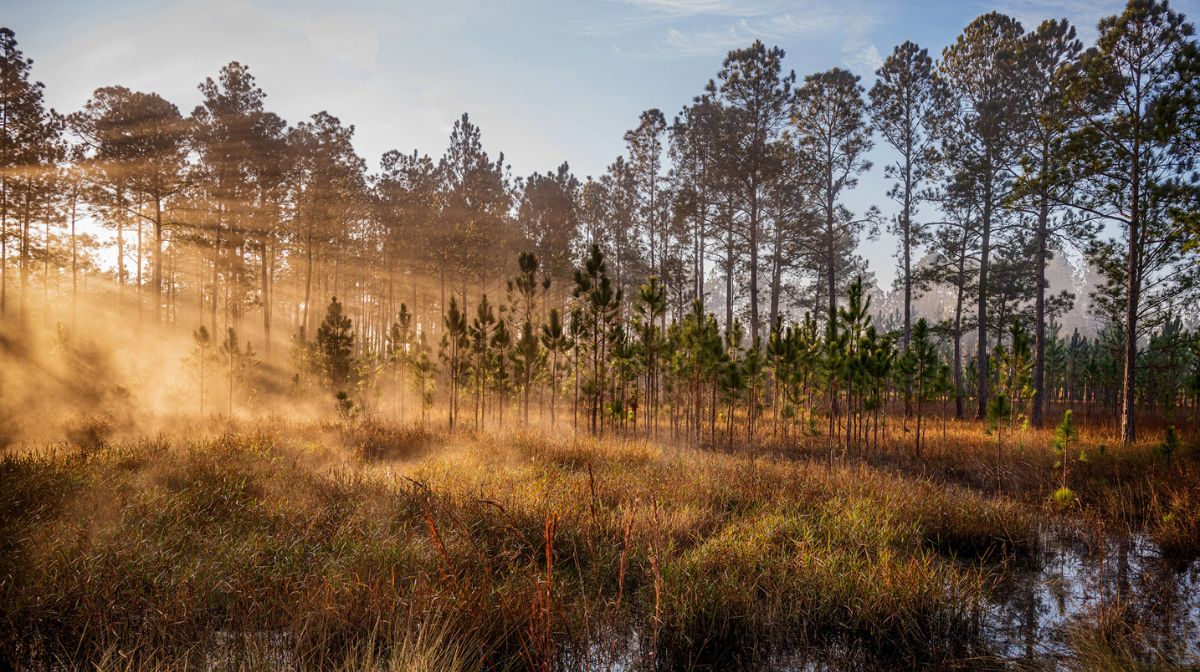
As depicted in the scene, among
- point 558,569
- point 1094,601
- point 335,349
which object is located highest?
point 335,349

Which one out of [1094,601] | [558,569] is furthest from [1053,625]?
[558,569]

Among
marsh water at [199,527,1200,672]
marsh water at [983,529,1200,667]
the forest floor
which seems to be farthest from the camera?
marsh water at [983,529,1200,667]

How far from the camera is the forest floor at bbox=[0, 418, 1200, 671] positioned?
140 inches

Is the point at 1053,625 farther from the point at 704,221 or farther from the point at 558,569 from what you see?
the point at 704,221

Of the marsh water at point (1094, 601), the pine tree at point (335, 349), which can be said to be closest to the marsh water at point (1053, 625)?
the marsh water at point (1094, 601)

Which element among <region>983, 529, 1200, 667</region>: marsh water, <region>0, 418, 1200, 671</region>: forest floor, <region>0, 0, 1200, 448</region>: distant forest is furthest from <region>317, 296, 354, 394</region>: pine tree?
<region>983, 529, 1200, 667</region>: marsh water

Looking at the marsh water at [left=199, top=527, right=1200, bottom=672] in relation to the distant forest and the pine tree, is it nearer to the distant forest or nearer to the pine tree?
the distant forest

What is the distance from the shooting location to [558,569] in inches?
203

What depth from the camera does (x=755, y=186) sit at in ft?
69.5

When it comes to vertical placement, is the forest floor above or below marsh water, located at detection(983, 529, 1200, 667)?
above

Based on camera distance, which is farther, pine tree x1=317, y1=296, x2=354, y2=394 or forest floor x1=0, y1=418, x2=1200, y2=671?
pine tree x1=317, y1=296, x2=354, y2=394

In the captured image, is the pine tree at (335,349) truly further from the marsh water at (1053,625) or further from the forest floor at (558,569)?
the marsh water at (1053,625)

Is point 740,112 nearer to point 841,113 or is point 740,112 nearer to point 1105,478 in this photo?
point 841,113

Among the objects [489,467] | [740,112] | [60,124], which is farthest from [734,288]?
[60,124]
